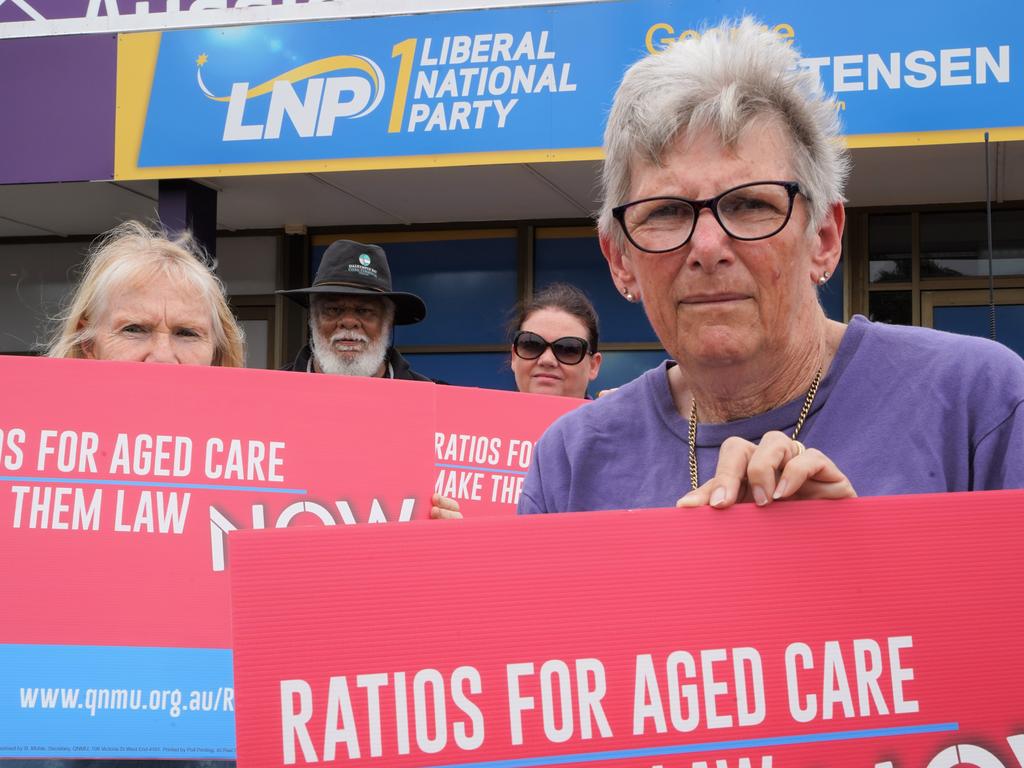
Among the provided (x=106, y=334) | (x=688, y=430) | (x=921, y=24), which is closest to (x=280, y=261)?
(x=921, y=24)

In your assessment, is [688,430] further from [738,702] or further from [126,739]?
[126,739]

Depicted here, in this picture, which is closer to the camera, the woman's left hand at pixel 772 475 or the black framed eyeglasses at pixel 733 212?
the woman's left hand at pixel 772 475

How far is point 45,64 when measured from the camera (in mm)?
→ 6633

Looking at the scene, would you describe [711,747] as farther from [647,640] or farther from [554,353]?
[554,353]

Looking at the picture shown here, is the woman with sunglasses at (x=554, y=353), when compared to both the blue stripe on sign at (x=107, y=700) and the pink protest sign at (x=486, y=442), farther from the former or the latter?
the blue stripe on sign at (x=107, y=700)

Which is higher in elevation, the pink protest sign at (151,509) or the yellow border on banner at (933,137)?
the yellow border on banner at (933,137)

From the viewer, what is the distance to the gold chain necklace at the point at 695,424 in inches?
53.8

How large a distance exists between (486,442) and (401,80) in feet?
12.4

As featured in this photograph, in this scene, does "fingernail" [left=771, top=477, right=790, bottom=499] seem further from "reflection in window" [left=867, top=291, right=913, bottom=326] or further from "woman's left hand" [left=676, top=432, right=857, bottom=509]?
"reflection in window" [left=867, top=291, right=913, bottom=326]

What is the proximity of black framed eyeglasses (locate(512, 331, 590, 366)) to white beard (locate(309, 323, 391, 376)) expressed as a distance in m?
0.58

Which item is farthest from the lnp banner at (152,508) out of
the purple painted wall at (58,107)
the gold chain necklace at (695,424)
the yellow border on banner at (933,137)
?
the purple painted wall at (58,107)

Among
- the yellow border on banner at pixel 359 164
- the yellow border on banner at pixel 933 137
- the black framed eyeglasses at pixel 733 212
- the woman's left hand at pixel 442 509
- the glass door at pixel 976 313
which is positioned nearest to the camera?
the black framed eyeglasses at pixel 733 212

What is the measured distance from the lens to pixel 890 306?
7426 millimetres

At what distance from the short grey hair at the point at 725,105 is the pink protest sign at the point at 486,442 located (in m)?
1.70
